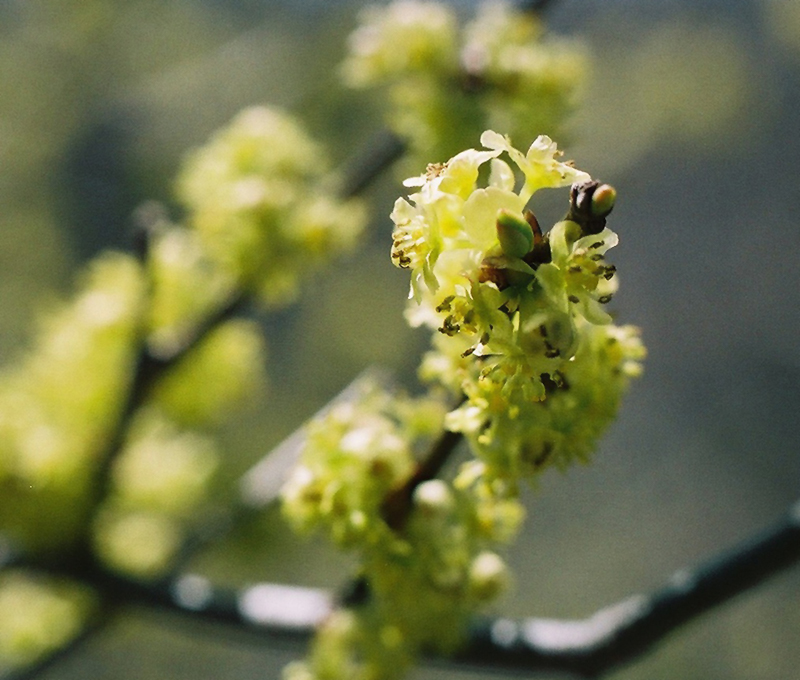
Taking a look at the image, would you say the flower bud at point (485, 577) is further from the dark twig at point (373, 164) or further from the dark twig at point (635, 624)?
the dark twig at point (373, 164)

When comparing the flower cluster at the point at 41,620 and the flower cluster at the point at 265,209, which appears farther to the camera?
the flower cluster at the point at 41,620

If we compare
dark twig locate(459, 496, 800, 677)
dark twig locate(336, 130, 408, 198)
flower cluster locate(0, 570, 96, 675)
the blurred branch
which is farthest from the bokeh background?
dark twig locate(459, 496, 800, 677)

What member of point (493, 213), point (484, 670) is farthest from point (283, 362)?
point (493, 213)

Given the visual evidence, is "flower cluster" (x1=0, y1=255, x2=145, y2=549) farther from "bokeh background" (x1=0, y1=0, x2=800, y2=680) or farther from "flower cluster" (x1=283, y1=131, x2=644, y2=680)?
"bokeh background" (x1=0, y1=0, x2=800, y2=680)

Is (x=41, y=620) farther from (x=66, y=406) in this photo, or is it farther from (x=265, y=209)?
(x=265, y=209)

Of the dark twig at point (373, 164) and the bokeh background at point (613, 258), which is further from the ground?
the bokeh background at point (613, 258)

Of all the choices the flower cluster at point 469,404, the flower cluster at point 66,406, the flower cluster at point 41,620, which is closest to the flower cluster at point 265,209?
the flower cluster at point 66,406

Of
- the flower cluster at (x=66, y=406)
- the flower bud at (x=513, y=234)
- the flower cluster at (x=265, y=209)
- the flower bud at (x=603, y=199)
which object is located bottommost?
the flower bud at (x=513, y=234)
